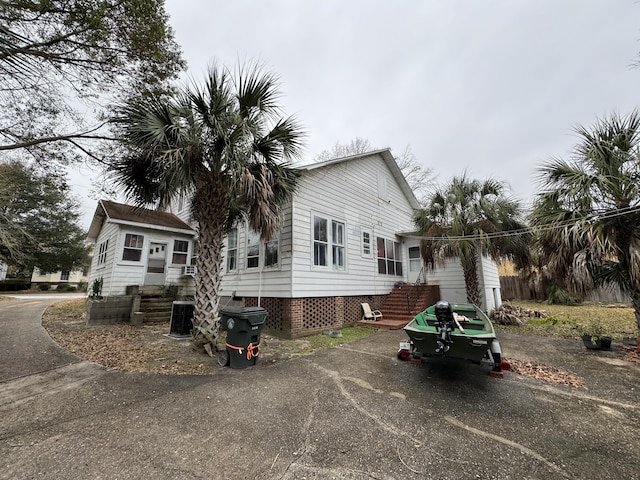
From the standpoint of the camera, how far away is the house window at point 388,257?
11844 mm

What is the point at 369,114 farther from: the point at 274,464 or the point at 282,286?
the point at 274,464

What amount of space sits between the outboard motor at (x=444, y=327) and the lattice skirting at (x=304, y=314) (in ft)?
15.1

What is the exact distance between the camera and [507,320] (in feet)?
32.4

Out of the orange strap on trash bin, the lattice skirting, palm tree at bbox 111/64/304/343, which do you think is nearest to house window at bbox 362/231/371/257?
the lattice skirting

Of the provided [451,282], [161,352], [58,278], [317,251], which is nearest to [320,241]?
[317,251]

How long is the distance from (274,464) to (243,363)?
2.87 metres

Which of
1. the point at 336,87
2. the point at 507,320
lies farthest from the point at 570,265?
the point at 336,87

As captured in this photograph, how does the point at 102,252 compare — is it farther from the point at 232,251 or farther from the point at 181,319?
the point at 181,319

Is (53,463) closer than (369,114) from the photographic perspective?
Yes

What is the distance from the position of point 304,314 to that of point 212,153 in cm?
539

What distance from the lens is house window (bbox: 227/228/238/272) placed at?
33.1ft

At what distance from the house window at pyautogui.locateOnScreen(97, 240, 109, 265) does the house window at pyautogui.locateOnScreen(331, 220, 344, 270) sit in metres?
11.2

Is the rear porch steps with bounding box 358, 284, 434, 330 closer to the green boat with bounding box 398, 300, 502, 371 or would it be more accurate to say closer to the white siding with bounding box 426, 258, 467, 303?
the white siding with bounding box 426, 258, 467, 303

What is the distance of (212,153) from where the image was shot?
5840 mm
